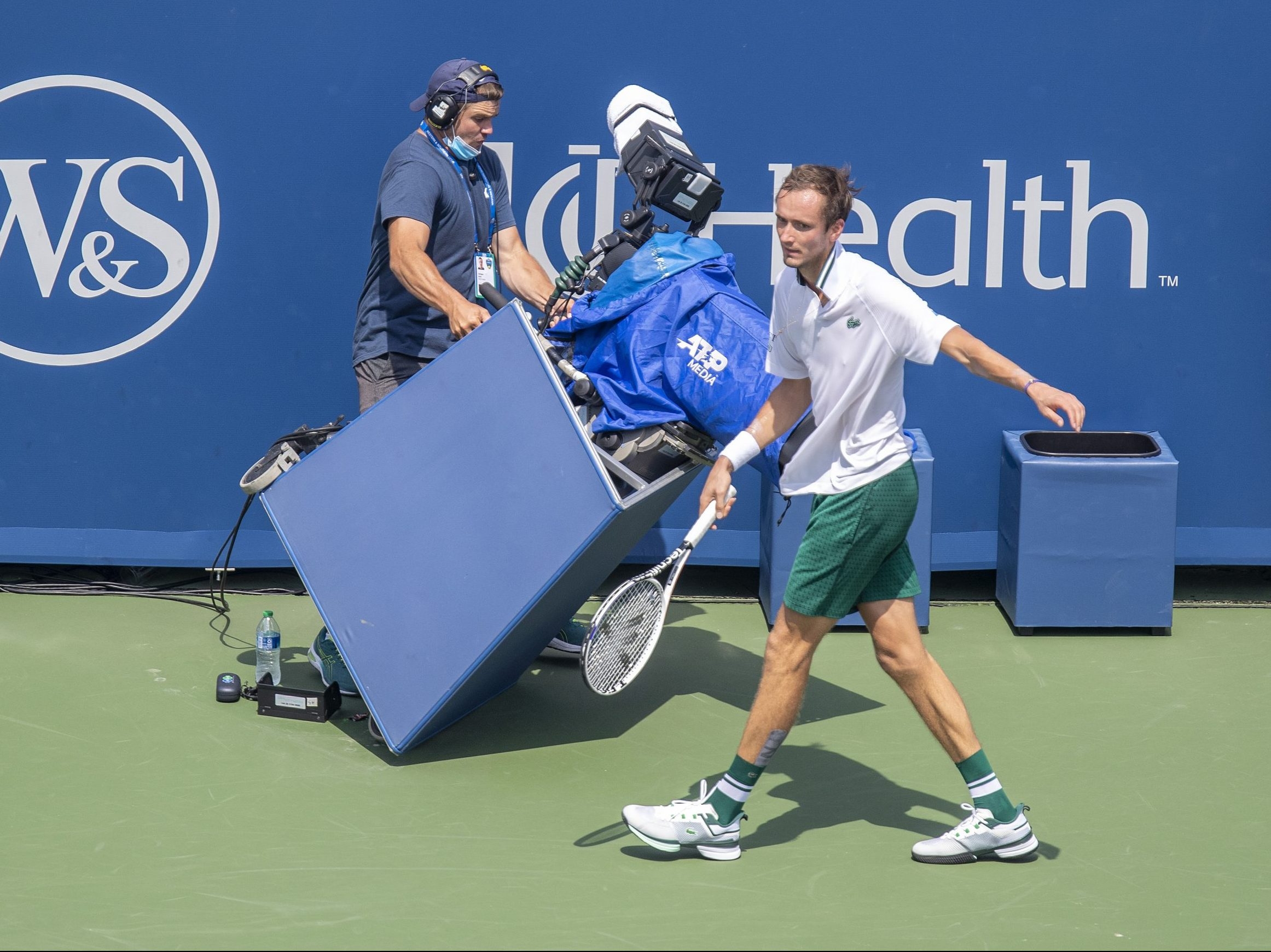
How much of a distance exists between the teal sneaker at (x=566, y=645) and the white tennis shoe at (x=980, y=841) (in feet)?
6.19

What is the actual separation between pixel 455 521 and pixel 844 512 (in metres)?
1.25

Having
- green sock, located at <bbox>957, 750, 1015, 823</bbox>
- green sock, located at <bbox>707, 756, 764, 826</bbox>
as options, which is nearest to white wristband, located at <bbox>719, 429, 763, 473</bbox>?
green sock, located at <bbox>707, 756, 764, 826</bbox>

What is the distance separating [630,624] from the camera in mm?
3957


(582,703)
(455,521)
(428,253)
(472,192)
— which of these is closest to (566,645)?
(582,703)

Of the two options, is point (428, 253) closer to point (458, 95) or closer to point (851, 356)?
point (458, 95)

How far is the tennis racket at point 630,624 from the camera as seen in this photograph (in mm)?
3801

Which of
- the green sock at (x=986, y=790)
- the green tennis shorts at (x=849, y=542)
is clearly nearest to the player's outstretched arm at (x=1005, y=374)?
the green tennis shorts at (x=849, y=542)

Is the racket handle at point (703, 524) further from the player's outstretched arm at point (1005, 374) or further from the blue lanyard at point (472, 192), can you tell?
the blue lanyard at point (472, 192)

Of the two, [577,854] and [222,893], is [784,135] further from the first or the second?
[222,893]

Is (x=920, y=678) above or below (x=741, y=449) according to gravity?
below

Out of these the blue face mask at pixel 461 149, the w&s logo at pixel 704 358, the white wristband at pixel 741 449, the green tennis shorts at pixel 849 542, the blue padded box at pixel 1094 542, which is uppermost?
the blue face mask at pixel 461 149

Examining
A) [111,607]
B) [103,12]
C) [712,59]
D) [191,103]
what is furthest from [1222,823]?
[103,12]

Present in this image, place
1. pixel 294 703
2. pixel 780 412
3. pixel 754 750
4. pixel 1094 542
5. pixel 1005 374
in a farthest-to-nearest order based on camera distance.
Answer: pixel 1094 542 < pixel 294 703 < pixel 780 412 < pixel 754 750 < pixel 1005 374

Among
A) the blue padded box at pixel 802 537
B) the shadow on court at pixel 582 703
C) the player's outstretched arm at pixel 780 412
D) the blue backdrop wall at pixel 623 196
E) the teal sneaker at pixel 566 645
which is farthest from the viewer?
the blue backdrop wall at pixel 623 196
